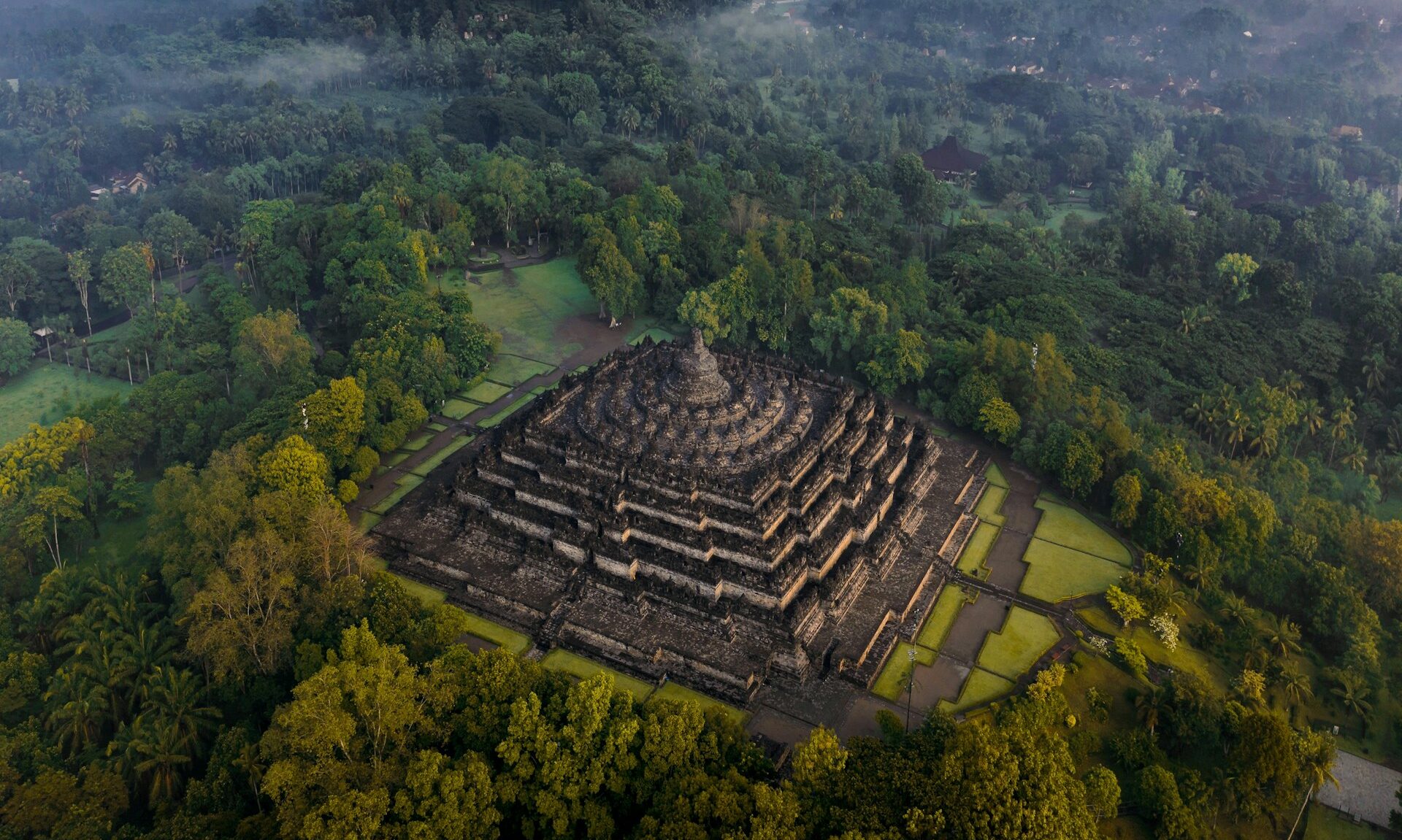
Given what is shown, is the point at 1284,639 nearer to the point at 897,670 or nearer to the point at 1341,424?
the point at 897,670

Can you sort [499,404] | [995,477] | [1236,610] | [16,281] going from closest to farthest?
[1236,610], [995,477], [499,404], [16,281]

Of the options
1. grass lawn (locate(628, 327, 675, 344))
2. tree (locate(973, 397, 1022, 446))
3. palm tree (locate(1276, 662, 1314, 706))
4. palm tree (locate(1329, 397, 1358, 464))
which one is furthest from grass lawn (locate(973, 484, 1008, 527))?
grass lawn (locate(628, 327, 675, 344))

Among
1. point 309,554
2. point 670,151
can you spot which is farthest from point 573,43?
point 309,554

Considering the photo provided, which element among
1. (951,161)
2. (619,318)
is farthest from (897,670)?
(951,161)

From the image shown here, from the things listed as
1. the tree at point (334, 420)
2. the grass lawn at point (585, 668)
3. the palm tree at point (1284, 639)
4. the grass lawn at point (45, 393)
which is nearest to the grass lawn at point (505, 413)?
the tree at point (334, 420)

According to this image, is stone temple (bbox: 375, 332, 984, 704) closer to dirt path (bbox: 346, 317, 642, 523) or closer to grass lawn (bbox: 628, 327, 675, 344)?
dirt path (bbox: 346, 317, 642, 523)

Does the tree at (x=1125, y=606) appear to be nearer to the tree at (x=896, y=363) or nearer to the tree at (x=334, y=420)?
the tree at (x=896, y=363)
